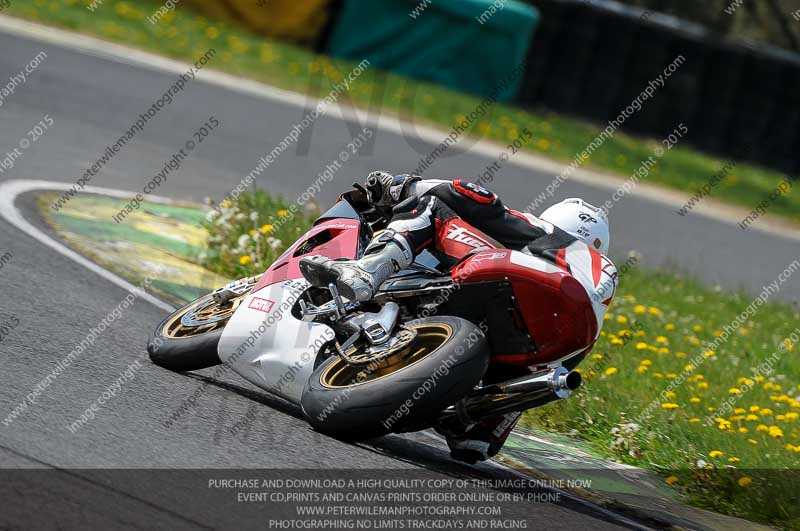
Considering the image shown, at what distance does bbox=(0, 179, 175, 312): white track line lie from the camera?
25.7 feet

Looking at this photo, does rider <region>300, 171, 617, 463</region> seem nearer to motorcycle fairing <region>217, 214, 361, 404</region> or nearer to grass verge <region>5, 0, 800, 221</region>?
motorcycle fairing <region>217, 214, 361, 404</region>

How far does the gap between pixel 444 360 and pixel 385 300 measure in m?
0.58

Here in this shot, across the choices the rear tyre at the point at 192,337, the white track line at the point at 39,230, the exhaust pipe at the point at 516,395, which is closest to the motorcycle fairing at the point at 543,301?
the exhaust pipe at the point at 516,395

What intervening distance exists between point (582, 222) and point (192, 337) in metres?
1.92

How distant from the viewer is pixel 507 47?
19812 millimetres

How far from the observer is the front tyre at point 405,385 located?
5.21 metres

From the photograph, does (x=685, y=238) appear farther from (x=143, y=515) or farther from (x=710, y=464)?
(x=143, y=515)

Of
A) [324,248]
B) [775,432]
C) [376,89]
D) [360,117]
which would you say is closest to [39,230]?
[324,248]

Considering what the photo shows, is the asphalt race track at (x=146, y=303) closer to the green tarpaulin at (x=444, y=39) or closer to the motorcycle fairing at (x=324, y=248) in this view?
the motorcycle fairing at (x=324, y=248)

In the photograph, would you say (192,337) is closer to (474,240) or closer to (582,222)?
(474,240)

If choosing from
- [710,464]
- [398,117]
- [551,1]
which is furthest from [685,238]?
[710,464]

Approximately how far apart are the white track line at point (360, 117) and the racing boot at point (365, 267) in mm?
11252

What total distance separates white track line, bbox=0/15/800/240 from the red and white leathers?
11099 mm

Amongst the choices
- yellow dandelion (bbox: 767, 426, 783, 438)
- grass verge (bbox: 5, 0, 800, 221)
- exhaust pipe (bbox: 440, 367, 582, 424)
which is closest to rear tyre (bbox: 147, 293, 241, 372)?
exhaust pipe (bbox: 440, 367, 582, 424)
